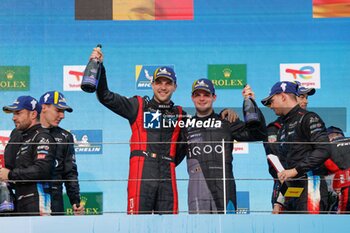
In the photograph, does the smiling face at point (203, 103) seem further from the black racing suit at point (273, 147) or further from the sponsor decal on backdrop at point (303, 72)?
the sponsor decal on backdrop at point (303, 72)

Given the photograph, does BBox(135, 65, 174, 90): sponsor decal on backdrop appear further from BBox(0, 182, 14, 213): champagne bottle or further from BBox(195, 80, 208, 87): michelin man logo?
BBox(0, 182, 14, 213): champagne bottle

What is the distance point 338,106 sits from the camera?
7.90 m

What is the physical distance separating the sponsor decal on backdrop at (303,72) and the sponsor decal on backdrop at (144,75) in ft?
3.34

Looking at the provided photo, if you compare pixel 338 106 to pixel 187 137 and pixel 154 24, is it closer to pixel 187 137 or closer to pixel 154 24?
pixel 154 24

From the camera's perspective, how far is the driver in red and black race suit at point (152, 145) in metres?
5.84

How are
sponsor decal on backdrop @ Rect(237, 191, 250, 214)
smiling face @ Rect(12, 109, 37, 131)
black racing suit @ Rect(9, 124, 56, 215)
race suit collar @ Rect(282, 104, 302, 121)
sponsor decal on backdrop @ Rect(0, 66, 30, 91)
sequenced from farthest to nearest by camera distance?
sponsor decal on backdrop @ Rect(0, 66, 30, 91) → sponsor decal on backdrop @ Rect(237, 191, 250, 214) → smiling face @ Rect(12, 109, 37, 131) → race suit collar @ Rect(282, 104, 302, 121) → black racing suit @ Rect(9, 124, 56, 215)

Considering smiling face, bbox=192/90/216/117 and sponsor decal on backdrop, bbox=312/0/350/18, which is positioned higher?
sponsor decal on backdrop, bbox=312/0/350/18

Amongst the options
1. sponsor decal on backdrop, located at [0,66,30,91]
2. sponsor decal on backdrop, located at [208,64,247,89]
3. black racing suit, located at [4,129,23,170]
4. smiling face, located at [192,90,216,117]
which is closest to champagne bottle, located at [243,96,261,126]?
smiling face, located at [192,90,216,117]

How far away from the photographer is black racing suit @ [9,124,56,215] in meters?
5.84

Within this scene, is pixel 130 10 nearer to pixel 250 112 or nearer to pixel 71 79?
pixel 71 79

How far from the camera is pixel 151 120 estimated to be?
6.02 metres

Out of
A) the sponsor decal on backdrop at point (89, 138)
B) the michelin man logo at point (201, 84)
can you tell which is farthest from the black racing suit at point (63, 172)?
the sponsor decal on backdrop at point (89, 138)

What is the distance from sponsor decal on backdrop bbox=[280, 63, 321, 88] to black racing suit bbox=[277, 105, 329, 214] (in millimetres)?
1954

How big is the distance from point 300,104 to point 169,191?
4.12 ft
